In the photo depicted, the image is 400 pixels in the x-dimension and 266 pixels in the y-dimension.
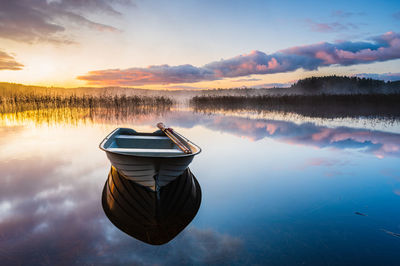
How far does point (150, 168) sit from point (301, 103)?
25.2m

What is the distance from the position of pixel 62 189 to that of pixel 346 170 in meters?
7.13

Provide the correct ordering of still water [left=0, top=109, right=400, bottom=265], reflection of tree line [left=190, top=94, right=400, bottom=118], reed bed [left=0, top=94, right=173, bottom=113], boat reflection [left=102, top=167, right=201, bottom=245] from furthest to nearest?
reflection of tree line [left=190, top=94, right=400, bottom=118]
reed bed [left=0, top=94, right=173, bottom=113]
boat reflection [left=102, top=167, right=201, bottom=245]
still water [left=0, top=109, right=400, bottom=265]

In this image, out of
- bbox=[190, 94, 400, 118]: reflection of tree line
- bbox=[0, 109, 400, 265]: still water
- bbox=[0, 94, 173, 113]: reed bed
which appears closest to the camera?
bbox=[0, 109, 400, 265]: still water

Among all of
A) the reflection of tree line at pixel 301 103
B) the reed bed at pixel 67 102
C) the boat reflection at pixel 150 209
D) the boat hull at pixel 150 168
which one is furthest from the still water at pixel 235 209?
the reflection of tree line at pixel 301 103

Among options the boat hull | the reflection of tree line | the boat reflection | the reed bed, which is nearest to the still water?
the boat reflection

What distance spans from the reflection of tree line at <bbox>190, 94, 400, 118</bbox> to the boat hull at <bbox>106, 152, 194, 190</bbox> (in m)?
18.8

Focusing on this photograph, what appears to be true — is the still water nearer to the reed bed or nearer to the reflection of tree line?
the reed bed

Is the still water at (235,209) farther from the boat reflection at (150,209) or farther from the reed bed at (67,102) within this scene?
the reed bed at (67,102)

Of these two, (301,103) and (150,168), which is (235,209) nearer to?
(150,168)

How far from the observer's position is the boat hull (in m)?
3.32

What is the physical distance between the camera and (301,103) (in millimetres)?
25250

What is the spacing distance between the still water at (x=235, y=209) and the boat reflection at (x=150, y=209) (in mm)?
144

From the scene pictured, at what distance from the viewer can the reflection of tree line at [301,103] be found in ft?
72.0

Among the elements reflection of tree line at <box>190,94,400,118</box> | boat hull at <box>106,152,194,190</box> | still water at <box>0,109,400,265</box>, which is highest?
reflection of tree line at <box>190,94,400,118</box>
